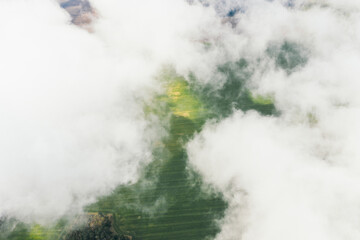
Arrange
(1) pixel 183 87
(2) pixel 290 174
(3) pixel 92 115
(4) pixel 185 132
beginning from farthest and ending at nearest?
(1) pixel 183 87
(3) pixel 92 115
(4) pixel 185 132
(2) pixel 290 174

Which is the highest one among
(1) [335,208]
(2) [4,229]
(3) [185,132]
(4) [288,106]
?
(4) [288,106]

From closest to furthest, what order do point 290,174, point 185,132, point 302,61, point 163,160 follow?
1. point 290,174
2. point 163,160
3. point 185,132
4. point 302,61

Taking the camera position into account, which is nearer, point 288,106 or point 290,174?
point 290,174

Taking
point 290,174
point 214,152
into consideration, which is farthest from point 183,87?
A: point 290,174

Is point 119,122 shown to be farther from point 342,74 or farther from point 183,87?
point 342,74

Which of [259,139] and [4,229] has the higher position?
[259,139]

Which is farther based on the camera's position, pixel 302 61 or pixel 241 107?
pixel 302 61

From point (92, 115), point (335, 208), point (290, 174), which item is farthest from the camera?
point (92, 115)

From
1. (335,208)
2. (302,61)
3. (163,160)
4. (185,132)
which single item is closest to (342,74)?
(302,61)

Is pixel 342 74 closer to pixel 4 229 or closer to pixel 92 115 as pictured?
pixel 92 115
